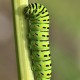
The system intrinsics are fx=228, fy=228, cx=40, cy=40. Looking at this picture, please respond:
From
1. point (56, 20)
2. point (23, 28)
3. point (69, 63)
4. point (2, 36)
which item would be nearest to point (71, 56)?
point (69, 63)

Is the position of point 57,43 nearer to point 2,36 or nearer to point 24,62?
point 2,36

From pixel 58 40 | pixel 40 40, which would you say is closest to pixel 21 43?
pixel 40 40

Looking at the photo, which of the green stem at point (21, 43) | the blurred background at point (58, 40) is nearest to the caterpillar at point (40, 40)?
the blurred background at point (58, 40)

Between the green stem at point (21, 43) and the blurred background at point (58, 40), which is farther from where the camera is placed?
the blurred background at point (58, 40)

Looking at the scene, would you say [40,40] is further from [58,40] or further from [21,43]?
[21,43]

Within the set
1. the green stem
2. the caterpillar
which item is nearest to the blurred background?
the caterpillar

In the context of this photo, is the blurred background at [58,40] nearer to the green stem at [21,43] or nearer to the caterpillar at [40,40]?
the caterpillar at [40,40]

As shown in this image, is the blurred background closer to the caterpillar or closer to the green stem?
the caterpillar
